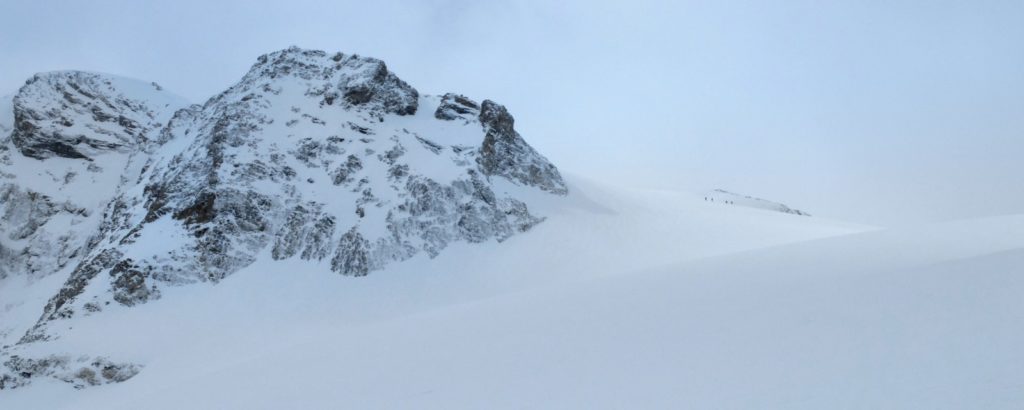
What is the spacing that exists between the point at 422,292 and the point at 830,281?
21.8 m

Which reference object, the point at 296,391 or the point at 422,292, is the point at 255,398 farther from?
the point at 422,292

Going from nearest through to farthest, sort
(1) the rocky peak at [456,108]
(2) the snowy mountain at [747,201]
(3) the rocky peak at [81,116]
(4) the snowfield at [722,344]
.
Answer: (4) the snowfield at [722,344], (1) the rocky peak at [456,108], (3) the rocky peak at [81,116], (2) the snowy mountain at [747,201]

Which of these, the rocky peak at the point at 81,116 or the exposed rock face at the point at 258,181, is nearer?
the exposed rock face at the point at 258,181

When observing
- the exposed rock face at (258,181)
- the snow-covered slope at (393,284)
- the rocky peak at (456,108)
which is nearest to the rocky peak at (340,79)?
the exposed rock face at (258,181)

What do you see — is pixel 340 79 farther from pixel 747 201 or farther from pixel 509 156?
pixel 747 201

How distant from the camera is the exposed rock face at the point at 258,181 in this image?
31594 millimetres

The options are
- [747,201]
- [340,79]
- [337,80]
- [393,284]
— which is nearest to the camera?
[393,284]

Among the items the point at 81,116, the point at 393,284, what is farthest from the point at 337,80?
the point at 81,116

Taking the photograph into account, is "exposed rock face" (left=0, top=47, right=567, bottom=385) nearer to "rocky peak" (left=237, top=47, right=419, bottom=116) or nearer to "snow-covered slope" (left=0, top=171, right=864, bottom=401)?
"rocky peak" (left=237, top=47, right=419, bottom=116)

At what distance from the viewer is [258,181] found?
35750 millimetres

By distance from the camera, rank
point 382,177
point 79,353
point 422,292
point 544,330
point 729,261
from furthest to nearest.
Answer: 1. point 382,177
2. point 422,292
3. point 79,353
4. point 729,261
5. point 544,330

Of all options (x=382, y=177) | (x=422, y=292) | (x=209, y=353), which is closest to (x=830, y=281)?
(x=422, y=292)

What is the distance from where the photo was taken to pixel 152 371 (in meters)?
23.5

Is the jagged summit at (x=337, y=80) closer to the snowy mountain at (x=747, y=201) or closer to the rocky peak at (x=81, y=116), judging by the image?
the rocky peak at (x=81, y=116)
